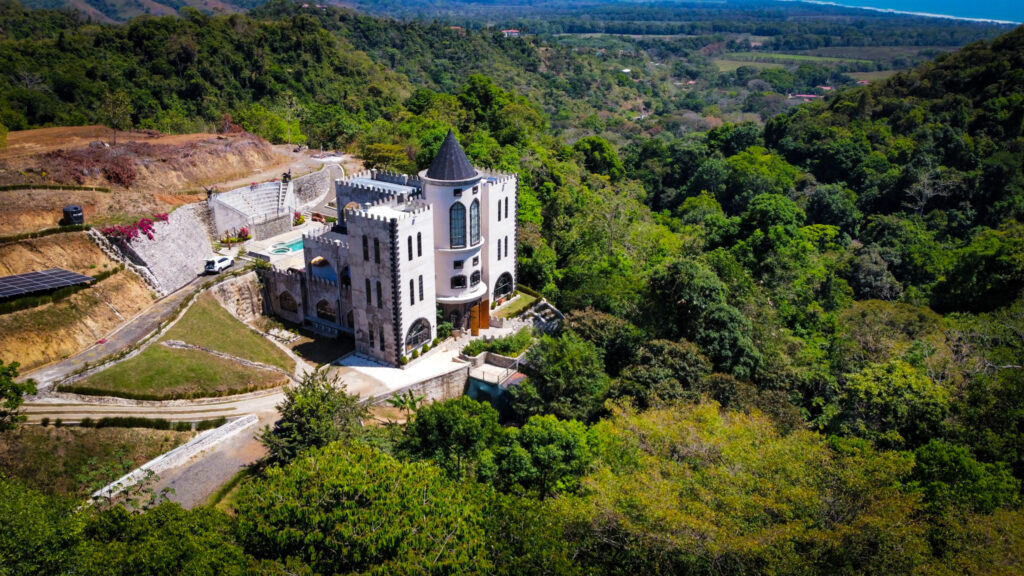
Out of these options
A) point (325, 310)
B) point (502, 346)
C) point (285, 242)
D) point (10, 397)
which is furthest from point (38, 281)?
point (502, 346)

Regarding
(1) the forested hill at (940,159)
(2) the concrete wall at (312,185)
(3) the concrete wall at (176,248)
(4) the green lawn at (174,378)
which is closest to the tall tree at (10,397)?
(4) the green lawn at (174,378)

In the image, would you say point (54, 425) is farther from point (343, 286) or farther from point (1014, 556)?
point (1014, 556)

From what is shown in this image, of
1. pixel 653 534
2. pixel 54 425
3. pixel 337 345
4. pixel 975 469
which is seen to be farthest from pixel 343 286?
pixel 975 469

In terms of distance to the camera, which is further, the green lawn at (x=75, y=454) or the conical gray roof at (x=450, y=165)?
the conical gray roof at (x=450, y=165)

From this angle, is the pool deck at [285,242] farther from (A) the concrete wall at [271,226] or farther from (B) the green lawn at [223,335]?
(B) the green lawn at [223,335]

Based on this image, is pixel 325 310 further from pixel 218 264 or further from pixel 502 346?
pixel 502 346

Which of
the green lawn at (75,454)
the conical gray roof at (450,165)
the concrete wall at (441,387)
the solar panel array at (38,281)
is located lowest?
the concrete wall at (441,387)

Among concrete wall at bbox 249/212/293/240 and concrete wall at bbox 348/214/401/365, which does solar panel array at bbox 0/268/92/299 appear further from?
concrete wall at bbox 348/214/401/365
